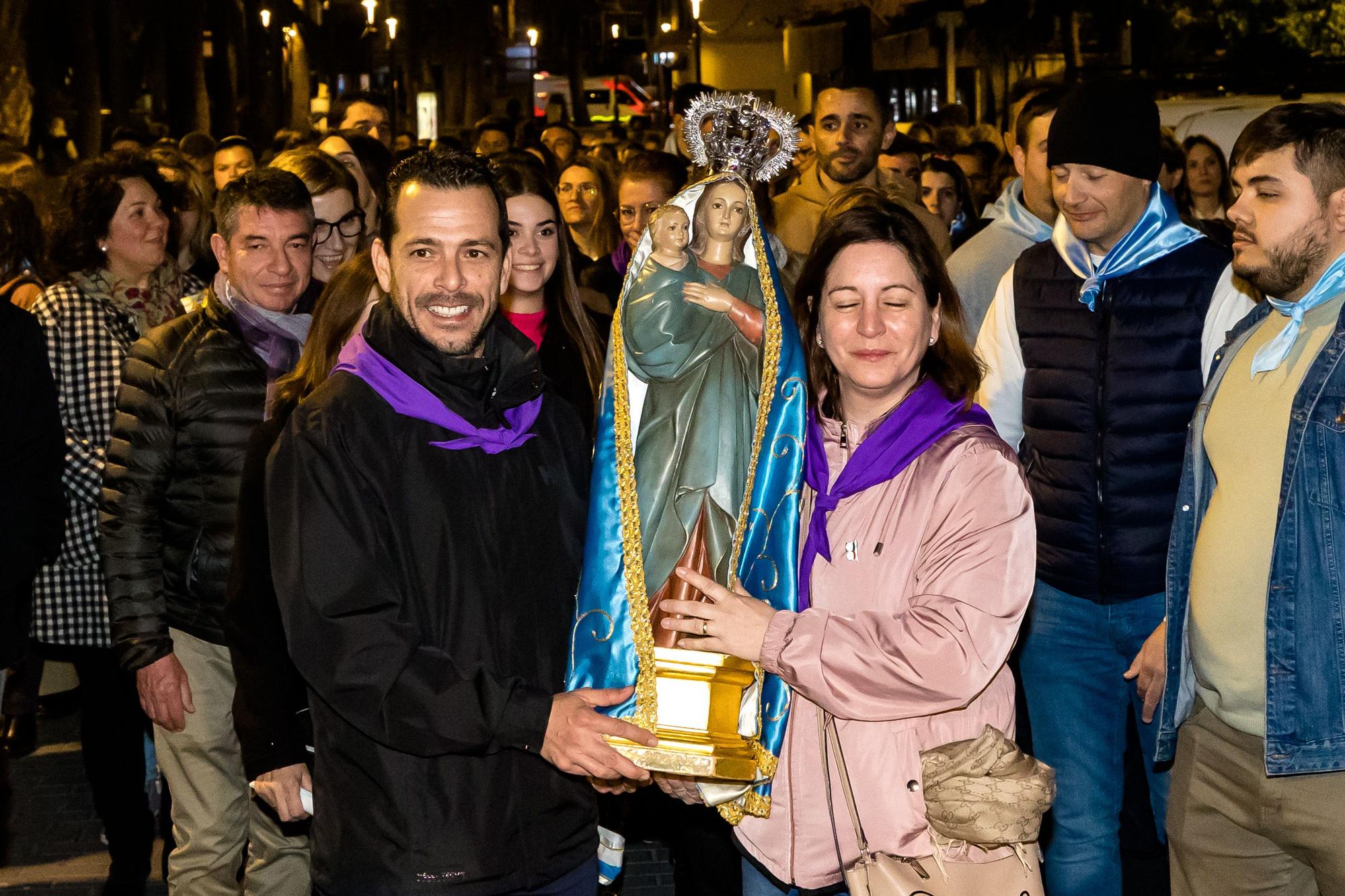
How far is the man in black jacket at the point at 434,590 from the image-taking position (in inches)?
122

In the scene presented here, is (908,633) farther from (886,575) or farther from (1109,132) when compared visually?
(1109,132)

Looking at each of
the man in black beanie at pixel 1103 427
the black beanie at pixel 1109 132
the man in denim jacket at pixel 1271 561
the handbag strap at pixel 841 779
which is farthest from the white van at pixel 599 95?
the handbag strap at pixel 841 779

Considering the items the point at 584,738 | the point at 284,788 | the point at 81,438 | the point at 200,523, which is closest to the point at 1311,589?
the point at 584,738

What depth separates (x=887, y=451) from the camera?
11.1 ft

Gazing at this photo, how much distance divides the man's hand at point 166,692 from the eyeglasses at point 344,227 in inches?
69.6

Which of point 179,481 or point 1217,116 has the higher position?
point 1217,116

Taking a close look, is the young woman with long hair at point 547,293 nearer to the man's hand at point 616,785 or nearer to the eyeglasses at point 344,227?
the eyeglasses at point 344,227

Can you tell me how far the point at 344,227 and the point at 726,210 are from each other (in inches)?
107

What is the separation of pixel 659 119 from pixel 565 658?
115ft

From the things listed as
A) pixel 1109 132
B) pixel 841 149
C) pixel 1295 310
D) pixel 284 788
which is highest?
pixel 841 149

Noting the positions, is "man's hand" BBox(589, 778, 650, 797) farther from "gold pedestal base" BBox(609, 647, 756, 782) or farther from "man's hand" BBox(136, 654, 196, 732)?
"man's hand" BBox(136, 654, 196, 732)

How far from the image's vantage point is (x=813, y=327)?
145 inches

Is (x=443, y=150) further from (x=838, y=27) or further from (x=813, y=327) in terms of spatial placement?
(x=838, y=27)

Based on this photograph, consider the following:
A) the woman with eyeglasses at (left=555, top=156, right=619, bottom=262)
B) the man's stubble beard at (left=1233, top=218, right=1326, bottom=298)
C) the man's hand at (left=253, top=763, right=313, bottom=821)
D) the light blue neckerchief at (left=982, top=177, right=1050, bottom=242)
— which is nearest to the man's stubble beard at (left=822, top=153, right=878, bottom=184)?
the light blue neckerchief at (left=982, top=177, right=1050, bottom=242)
